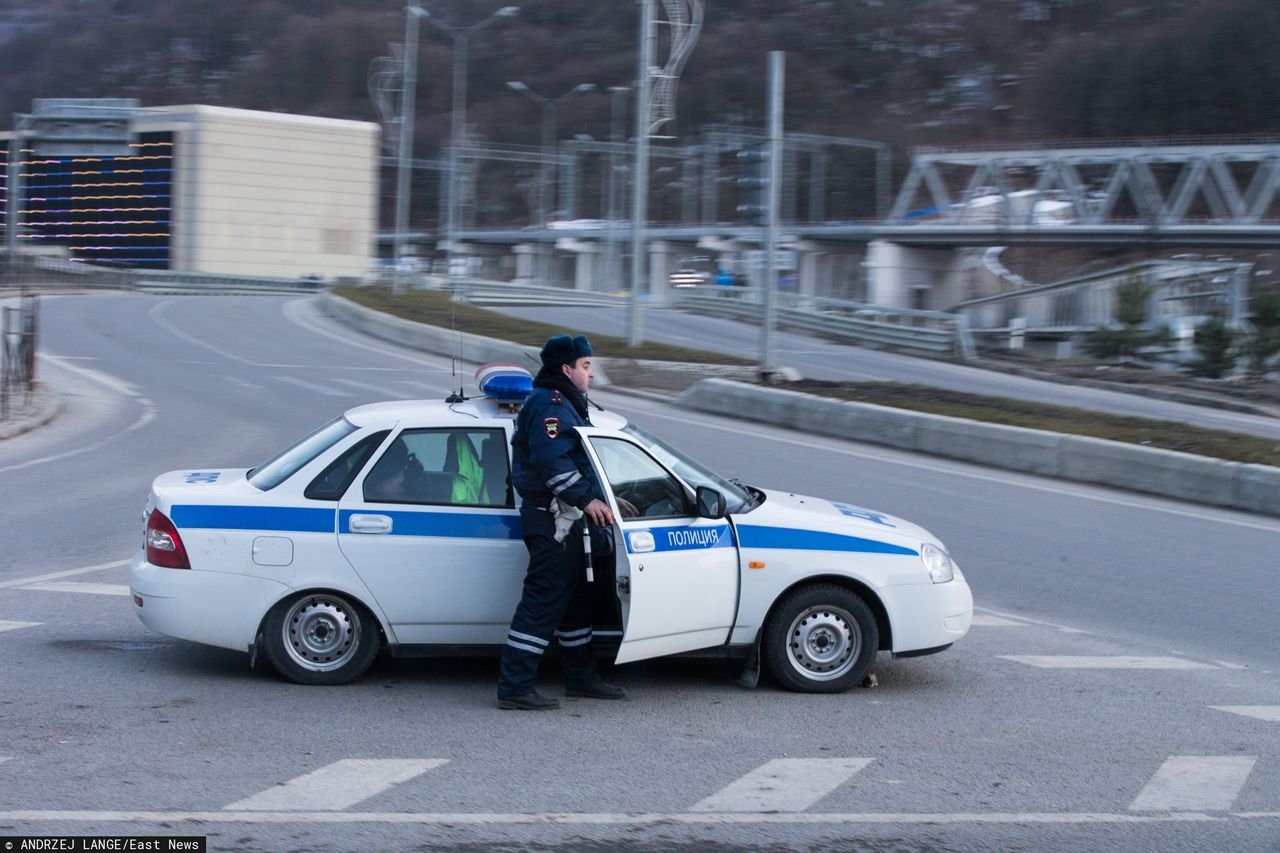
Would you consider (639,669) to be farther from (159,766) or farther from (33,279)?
(33,279)

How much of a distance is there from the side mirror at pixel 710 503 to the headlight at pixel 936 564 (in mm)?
1151

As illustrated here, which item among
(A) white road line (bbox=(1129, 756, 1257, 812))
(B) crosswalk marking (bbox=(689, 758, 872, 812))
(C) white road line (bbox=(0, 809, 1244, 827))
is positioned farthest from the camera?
(A) white road line (bbox=(1129, 756, 1257, 812))

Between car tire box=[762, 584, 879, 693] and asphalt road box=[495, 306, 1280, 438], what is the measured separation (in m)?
14.9

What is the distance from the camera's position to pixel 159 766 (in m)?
5.48

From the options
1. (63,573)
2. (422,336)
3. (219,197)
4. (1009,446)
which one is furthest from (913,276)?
(63,573)

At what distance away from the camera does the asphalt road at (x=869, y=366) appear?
83.1ft

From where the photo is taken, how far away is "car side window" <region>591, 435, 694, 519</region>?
6668 mm

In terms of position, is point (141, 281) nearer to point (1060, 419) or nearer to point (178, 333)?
point (178, 333)

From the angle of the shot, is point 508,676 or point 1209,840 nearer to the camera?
point 1209,840

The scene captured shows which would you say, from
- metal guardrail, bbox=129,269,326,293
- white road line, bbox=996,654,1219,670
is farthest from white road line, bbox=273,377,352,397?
metal guardrail, bbox=129,269,326,293

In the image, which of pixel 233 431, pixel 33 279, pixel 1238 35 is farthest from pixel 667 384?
pixel 1238 35

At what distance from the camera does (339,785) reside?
5340mm

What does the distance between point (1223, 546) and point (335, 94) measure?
13408 cm

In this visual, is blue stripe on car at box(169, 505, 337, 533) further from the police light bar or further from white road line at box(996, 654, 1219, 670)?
white road line at box(996, 654, 1219, 670)
